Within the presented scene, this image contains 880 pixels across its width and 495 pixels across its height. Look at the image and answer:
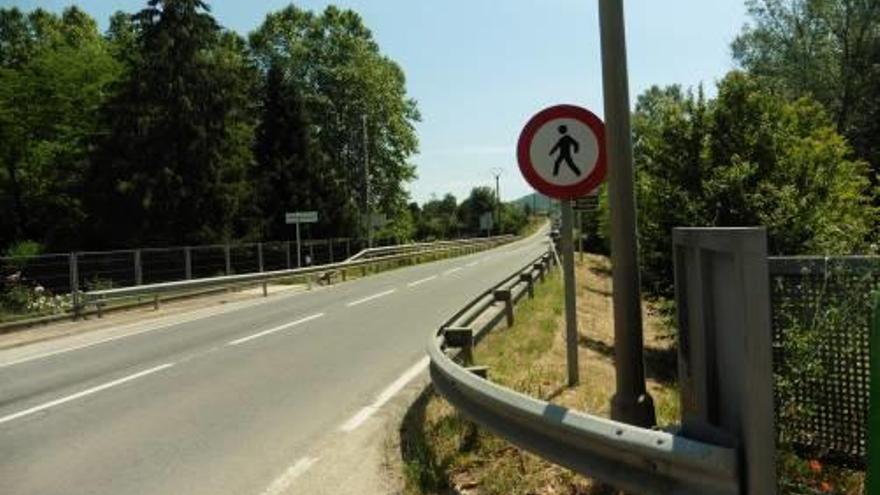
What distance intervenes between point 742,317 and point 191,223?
127ft

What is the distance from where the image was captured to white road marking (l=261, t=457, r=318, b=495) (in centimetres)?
616

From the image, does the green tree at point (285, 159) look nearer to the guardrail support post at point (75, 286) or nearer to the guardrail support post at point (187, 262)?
the guardrail support post at point (187, 262)

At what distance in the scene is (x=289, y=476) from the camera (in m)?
6.51

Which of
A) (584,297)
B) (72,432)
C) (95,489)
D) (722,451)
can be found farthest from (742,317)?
(584,297)

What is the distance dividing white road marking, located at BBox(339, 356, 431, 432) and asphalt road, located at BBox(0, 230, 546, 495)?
0.06 ft

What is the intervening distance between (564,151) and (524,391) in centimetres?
202

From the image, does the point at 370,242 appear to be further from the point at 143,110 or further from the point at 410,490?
the point at 410,490

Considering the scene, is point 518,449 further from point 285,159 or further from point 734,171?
point 285,159

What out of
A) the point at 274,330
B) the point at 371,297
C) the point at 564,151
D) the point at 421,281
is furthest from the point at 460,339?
the point at 421,281

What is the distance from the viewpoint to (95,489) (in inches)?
249

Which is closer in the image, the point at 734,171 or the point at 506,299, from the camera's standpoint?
the point at 506,299

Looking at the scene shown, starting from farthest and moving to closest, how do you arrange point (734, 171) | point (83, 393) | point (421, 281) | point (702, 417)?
point (421, 281), point (734, 171), point (83, 393), point (702, 417)

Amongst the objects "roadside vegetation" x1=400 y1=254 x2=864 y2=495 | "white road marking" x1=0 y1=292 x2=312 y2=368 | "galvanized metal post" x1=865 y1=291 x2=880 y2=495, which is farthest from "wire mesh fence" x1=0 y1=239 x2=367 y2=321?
"galvanized metal post" x1=865 y1=291 x2=880 y2=495

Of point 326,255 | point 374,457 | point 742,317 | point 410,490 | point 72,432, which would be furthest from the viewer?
point 326,255
